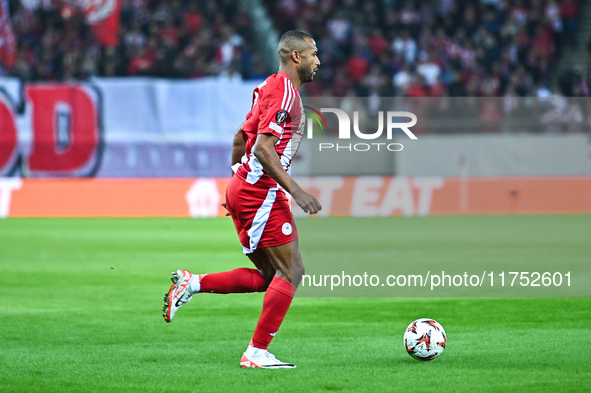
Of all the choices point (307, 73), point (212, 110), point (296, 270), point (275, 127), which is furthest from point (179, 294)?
point (212, 110)

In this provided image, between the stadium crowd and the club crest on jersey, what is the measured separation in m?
16.9

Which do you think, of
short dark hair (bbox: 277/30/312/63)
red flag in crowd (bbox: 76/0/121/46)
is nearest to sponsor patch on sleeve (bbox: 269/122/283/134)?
short dark hair (bbox: 277/30/312/63)

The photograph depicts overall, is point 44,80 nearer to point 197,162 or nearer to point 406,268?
point 197,162

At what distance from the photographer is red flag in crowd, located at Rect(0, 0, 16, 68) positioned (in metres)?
22.9

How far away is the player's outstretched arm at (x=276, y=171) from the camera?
231 inches

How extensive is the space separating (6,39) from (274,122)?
1871 centimetres

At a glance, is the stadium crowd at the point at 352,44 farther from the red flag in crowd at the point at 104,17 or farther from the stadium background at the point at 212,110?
the red flag in crowd at the point at 104,17

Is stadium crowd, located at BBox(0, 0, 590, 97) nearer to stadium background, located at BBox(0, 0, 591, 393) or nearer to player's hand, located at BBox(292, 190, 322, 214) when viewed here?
stadium background, located at BBox(0, 0, 591, 393)

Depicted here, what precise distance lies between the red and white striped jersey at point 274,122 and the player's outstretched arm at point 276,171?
0.21 feet

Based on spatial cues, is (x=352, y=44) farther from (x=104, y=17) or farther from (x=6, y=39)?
(x=6, y=39)

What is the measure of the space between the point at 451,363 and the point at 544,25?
849 inches

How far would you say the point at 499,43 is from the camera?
2577 cm

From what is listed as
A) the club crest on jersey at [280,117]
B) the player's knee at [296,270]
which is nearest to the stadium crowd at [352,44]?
the player's knee at [296,270]

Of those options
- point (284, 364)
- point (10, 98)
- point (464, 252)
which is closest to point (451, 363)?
point (284, 364)
